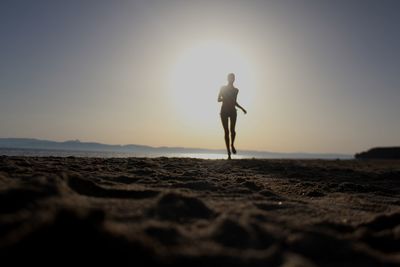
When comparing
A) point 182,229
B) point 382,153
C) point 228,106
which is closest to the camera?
point 182,229

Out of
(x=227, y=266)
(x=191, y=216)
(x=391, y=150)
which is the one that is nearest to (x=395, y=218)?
(x=191, y=216)


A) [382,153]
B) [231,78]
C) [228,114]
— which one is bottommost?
[228,114]

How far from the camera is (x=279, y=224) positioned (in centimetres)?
221

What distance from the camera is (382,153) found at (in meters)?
41.2

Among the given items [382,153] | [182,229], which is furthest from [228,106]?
[382,153]

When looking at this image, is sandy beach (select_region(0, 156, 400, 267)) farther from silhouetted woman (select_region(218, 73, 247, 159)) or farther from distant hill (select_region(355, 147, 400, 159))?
distant hill (select_region(355, 147, 400, 159))

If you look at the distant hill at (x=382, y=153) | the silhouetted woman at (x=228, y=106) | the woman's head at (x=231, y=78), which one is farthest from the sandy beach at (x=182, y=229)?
the distant hill at (x=382, y=153)

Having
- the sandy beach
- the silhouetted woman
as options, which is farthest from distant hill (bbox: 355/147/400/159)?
the sandy beach

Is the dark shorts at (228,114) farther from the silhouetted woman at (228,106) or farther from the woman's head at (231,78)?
the woman's head at (231,78)

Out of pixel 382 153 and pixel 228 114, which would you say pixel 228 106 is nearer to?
pixel 228 114

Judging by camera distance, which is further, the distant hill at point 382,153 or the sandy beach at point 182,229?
the distant hill at point 382,153

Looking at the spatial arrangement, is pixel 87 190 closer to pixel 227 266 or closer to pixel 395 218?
pixel 227 266

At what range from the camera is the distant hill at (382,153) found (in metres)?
38.2

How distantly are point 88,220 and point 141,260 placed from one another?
0.35 meters
